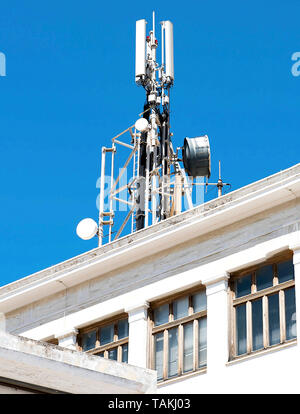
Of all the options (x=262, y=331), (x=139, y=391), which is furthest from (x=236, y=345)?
(x=139, y=391)

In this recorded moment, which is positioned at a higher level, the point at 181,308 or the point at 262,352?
the point at 181,308

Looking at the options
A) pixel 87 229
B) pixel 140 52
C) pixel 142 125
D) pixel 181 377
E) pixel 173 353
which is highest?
pixel 140 52

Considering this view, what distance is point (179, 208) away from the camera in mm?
36562

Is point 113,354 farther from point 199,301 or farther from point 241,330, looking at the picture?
point 241,330

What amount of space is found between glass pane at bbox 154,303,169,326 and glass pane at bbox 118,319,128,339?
3.34ft

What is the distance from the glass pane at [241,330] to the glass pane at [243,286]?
0.34 metres

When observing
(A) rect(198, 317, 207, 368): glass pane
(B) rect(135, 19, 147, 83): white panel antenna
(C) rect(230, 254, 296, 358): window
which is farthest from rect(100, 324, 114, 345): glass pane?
(B) rect(135, 19, 147, 83): white panel antenna

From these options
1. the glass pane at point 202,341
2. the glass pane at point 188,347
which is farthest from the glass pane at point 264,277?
the glass pane at point 188,347

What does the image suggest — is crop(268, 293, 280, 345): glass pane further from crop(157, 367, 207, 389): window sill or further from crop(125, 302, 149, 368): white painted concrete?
crop(125, 302, 149, 368): white painted concrete

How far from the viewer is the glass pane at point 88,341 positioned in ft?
107

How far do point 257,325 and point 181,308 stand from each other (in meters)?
2.70

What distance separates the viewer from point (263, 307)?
28.8 meters

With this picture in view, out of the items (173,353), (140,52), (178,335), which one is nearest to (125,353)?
(173,353)
